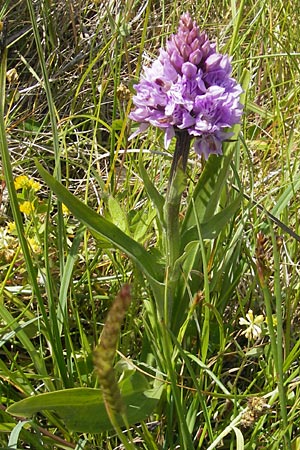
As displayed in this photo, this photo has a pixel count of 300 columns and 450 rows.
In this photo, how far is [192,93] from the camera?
88cm

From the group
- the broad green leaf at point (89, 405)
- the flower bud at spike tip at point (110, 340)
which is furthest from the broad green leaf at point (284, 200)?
the flower bud at spike tip at point (110, 340)

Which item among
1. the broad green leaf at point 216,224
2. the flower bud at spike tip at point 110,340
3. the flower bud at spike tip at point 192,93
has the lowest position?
the broad green leaf at point 216,224

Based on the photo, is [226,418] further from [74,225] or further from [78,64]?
[78,64]

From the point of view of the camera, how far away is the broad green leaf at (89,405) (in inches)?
31.3

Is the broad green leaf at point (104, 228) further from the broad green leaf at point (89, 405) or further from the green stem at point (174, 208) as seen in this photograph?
the broad green leaf at point (89, 405)

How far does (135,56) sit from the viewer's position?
182 cm

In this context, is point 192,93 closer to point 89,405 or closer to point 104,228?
point 104,228

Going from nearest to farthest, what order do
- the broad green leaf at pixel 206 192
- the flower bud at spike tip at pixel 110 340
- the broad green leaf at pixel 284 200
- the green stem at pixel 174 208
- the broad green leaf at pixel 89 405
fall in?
the flower bud at spike tip at pixel 110 340 → the broad green leaf at pixel 89 405 → the green stem at pixel 174 208 → the broad green leaf at pixel 206 192 → the broad green leaf at pixel 284 200

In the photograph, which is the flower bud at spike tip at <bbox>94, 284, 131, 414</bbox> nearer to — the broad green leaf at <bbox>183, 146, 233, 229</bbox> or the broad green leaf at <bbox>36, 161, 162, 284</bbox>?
the broad green leaf at <bbox>36, 161, 162, 284</bbox>

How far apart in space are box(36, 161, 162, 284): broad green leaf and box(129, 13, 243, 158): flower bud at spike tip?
0.15 metres

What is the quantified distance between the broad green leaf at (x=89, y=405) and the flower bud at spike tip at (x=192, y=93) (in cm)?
36

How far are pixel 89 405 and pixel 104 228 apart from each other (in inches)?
10.1

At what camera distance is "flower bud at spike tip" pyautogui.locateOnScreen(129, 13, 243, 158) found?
34.2 inches

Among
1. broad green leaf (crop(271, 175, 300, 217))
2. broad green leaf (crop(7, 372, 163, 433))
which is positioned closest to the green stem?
broad green leaf (crop(7, 372, 163, 433))
